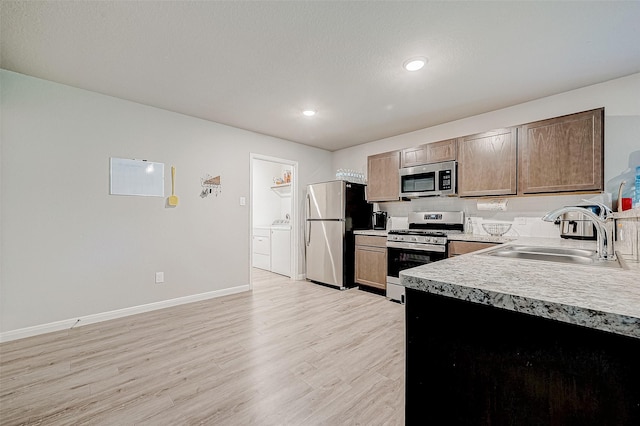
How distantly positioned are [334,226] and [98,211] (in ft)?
9.68

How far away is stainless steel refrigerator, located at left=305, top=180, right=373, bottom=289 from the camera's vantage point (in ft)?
13.4

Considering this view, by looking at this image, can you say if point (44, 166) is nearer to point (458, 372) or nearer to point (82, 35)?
point (82, 35)

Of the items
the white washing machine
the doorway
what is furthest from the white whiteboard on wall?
the white washing machine

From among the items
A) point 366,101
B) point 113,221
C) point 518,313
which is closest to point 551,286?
point 518,313

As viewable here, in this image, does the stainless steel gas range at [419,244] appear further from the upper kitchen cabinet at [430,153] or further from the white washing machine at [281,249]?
the white washing machine at [281,249]

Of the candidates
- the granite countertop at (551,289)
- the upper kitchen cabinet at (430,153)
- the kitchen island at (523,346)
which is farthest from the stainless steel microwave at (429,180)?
the kitchen island at (523,346)

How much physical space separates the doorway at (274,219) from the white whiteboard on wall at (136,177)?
124 centimetres

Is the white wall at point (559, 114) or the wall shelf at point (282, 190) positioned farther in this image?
the wall shelf at point (282, 190)

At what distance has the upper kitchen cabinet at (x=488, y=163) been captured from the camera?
2848 mm

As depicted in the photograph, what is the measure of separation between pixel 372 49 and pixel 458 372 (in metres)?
2.17

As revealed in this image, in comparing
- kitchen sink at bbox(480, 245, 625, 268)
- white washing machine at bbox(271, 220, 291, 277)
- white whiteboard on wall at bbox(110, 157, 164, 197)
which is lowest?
white washing machine at bbox(271, 220, 291, 277)

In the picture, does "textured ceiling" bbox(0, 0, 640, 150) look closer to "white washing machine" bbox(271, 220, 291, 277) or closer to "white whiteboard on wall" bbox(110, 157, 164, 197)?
"white whiteboard on wall" bbox(110, 157, 164, 197)

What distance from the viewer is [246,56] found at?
2.16 m

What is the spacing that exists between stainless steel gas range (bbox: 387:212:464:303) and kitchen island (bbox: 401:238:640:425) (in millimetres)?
2219
